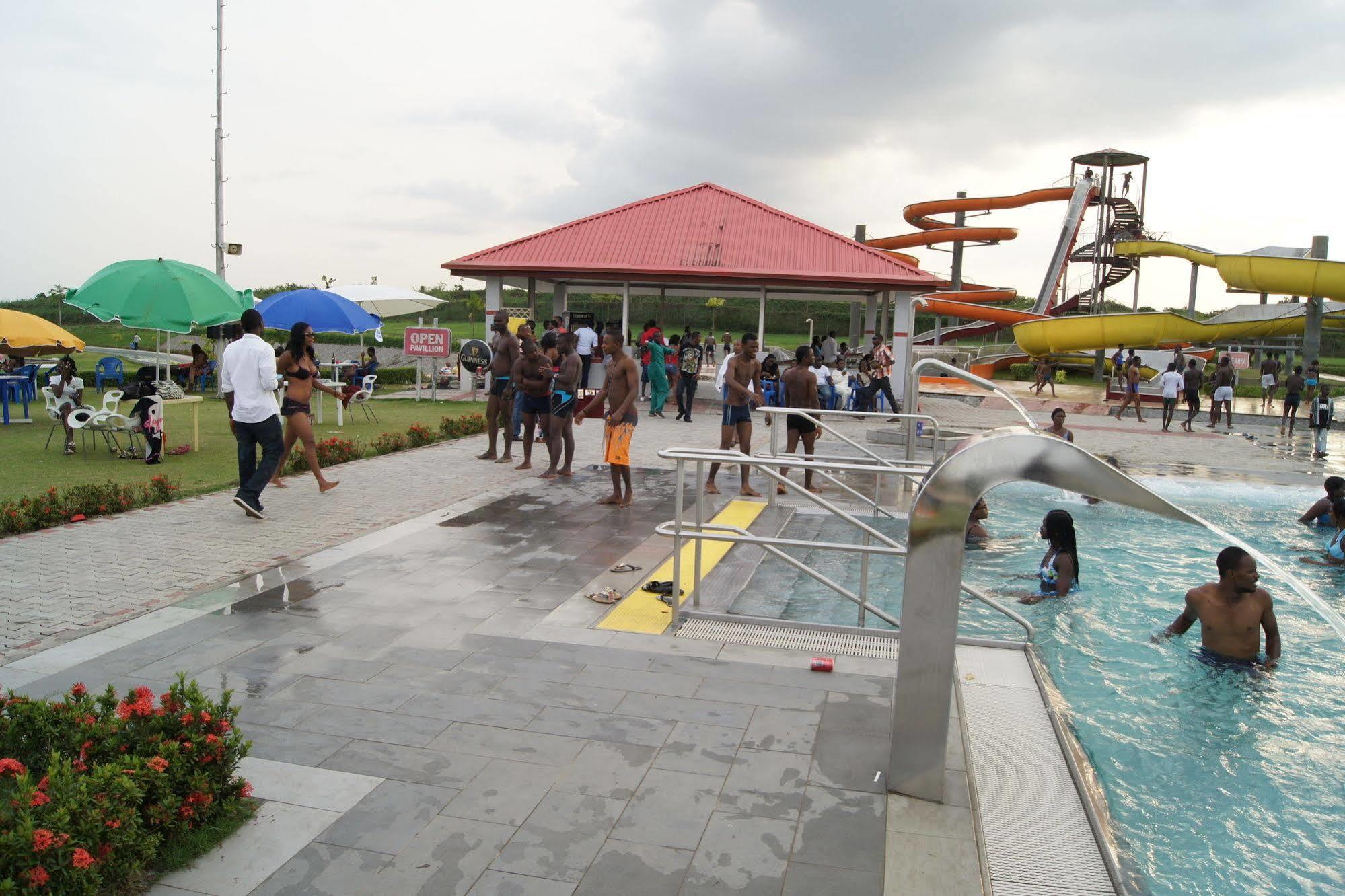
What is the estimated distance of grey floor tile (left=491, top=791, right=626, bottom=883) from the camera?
3.35 metres

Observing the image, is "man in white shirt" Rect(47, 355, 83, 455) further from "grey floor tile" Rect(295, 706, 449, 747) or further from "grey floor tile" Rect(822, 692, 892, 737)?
"grey floor tile" Rect(822, 692, 892, 737)

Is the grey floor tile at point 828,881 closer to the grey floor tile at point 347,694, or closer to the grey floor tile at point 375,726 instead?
the grey floor tile at point 375,726

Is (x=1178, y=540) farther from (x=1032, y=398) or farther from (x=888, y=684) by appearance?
(x=1032, y=398)

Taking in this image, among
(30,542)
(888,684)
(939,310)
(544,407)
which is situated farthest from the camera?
(939,310)

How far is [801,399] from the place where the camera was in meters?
11.6

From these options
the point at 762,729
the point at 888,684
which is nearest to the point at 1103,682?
the point at 888,684

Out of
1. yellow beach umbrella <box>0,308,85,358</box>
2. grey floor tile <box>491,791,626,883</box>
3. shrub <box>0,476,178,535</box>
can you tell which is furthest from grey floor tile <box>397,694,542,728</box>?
yellow beach umbrella <box>0,308,85,358</box>

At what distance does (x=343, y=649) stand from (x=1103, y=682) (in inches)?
211

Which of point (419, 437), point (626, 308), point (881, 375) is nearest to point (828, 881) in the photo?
point (419, 437)

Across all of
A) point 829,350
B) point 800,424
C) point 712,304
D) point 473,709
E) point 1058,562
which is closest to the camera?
point 473,709

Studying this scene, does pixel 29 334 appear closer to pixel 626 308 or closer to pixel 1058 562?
pixel 626 308

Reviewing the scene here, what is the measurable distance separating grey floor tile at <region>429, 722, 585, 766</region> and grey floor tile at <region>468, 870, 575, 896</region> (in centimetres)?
85

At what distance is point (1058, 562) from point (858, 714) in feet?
15.1

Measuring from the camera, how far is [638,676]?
17.0 ft
